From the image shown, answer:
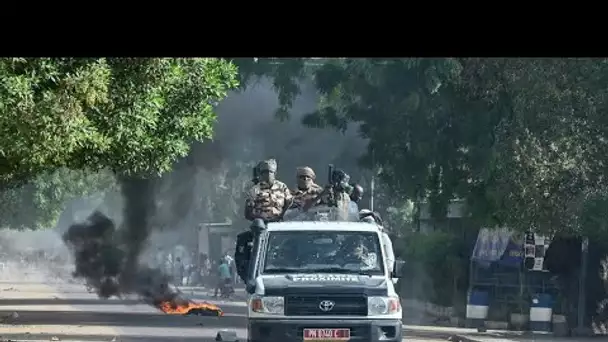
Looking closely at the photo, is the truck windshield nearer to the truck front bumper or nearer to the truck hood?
the truck hood

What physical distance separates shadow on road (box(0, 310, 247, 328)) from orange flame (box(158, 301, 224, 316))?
0.22 m

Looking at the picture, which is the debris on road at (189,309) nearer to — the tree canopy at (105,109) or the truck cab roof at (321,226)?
the tree canopy at (105,109)

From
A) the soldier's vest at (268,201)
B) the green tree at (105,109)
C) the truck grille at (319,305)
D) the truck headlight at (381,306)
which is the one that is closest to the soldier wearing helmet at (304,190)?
the soldier's vest at (268,201)

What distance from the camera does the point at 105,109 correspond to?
17.6 m

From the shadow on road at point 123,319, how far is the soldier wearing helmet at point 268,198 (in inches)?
384

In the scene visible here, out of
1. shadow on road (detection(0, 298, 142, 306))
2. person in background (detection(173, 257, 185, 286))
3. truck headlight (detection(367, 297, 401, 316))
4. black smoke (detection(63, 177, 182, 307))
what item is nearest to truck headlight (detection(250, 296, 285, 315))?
truck headlight (detection(367, 297, 401, 316))

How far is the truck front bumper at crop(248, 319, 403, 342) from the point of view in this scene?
1603 cm

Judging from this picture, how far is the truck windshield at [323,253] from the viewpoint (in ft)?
55.3

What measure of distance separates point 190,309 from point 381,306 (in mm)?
16578

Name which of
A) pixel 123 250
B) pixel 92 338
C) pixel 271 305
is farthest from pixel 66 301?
pixel 271 305

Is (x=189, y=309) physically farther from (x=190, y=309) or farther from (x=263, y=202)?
(x=263, y=202)
